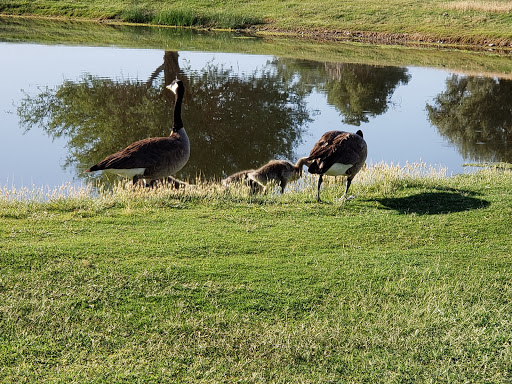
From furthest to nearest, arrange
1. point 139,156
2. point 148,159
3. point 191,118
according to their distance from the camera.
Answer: point 191,118 → point 148,159 → point 139,156

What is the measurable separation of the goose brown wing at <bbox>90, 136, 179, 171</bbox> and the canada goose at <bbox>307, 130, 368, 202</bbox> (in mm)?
3319

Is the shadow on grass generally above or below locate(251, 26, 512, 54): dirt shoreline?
below

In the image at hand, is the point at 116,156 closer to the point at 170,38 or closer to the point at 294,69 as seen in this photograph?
the point at 294,69

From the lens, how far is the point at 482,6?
54.5 m

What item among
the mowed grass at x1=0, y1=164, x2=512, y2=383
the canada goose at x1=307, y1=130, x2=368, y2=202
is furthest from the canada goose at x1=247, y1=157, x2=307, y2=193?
the mowed grass at x1=0, y1=164, x2=512, y2=383

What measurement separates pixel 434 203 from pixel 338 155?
2.17 m

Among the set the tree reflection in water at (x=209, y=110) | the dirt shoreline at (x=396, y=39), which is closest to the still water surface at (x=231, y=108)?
the tree reflection in water at (x=209, y=110)

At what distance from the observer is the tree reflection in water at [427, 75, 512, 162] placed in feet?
75.6

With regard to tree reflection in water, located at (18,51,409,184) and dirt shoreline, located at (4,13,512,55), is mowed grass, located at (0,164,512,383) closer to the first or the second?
tree reflection in water, located at (18,51,409,184)

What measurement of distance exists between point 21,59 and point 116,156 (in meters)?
30.0

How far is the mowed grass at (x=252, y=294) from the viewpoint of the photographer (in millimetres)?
5992

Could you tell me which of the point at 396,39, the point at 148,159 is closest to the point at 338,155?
the point at 148,159

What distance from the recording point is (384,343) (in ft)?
21.2

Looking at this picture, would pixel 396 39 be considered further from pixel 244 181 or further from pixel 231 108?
pixel 244 181
